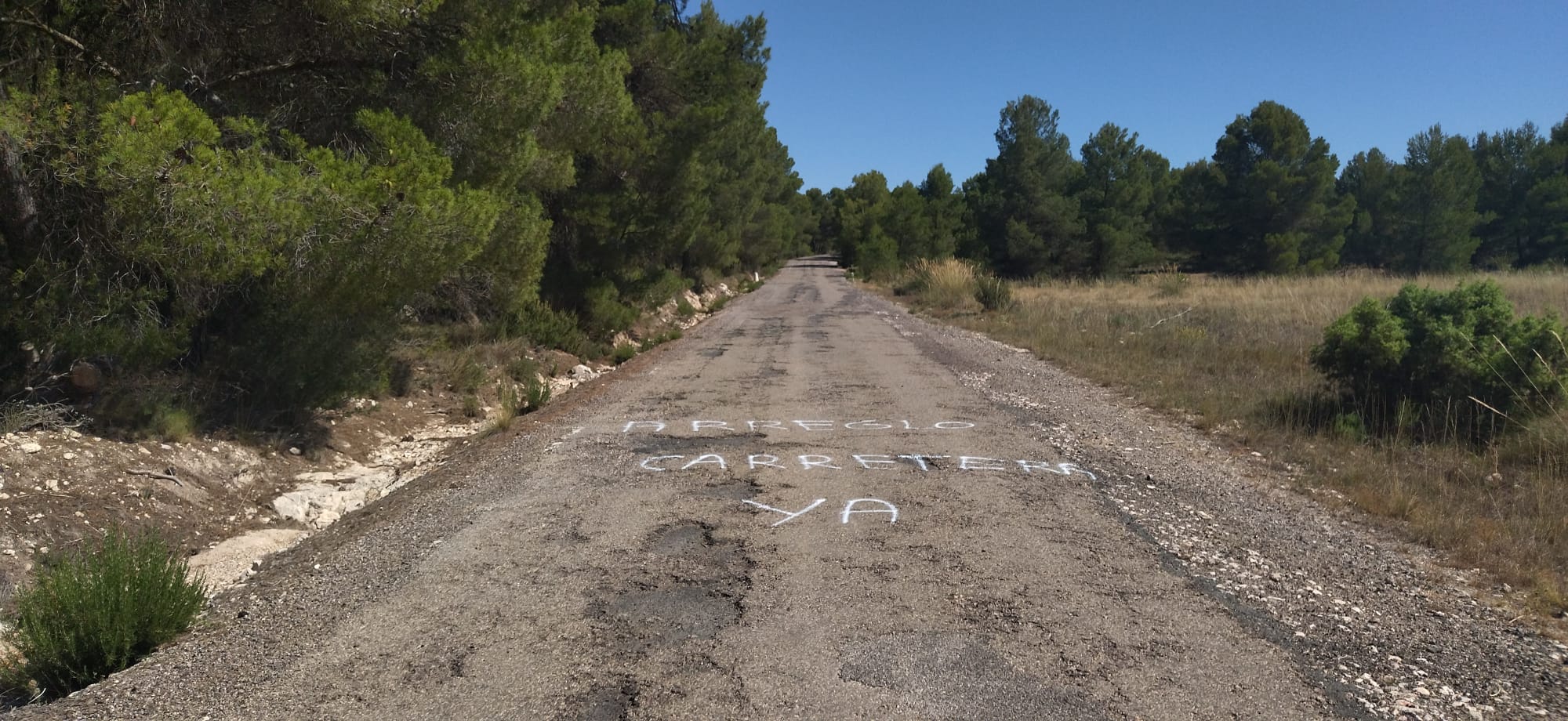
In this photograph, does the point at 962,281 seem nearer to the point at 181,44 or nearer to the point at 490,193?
the point at 490,193

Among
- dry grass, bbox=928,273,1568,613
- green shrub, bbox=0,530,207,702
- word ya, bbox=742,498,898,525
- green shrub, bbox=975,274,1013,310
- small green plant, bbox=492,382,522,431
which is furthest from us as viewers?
green shrub, bbox=975,274,1013,310

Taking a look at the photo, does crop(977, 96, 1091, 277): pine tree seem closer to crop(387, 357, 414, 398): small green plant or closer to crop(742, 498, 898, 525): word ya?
crop(387, 357, 414, 398): small green plant

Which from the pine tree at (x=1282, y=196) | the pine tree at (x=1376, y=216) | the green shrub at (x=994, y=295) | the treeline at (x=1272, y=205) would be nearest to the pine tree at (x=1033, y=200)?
the treeline at (x=1272, y=205)

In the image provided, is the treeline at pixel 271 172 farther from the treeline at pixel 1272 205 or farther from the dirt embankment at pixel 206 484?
the treeline at pixel 1272 205

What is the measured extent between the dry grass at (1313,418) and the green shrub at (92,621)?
21.4ft

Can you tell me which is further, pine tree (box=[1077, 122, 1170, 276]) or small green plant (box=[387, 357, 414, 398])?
pine tree (box=[1077, 122, 1170, 276])

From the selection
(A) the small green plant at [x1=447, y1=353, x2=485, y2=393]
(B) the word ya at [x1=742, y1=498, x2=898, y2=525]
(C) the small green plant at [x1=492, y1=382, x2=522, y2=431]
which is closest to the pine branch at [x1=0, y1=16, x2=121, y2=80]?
(C) the small green plant at [x1=492, y1=382, x2=522, y2=431]

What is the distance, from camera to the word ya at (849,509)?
19.3ft

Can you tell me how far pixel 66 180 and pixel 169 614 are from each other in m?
3.60

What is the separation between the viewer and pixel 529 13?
1138 centimetres

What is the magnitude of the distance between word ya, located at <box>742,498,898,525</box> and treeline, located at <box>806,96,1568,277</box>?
40.4 m

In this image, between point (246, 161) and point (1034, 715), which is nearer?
point (1034, 715)

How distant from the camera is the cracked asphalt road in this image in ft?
11.6

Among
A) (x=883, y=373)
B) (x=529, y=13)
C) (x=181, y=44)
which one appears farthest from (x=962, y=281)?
(x=181, y=44)
